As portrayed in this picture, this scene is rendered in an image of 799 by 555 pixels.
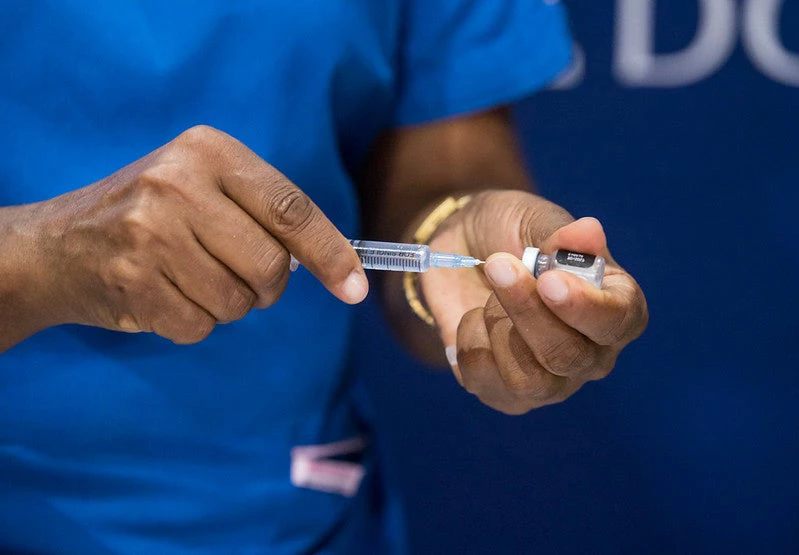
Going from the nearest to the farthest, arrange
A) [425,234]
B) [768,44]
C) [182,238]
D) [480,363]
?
[182,238] → [480,363] → [425,234] → [768,44]

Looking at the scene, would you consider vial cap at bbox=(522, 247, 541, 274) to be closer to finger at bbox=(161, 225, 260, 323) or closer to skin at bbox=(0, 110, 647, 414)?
skin at bbox=(0, 110, 647, 414)

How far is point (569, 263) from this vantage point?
527mm

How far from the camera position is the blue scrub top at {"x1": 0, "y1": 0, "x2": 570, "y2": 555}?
0.63 m

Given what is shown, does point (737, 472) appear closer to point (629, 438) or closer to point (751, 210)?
point (629, 438)

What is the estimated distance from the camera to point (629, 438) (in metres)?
1.03

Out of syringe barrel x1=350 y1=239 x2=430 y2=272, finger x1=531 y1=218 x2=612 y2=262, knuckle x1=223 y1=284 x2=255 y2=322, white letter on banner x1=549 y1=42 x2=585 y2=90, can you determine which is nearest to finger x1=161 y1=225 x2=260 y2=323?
knuckle x1=223 y1=284 x2=255 y2=322

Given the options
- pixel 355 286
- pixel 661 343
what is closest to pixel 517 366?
pixel 355 286

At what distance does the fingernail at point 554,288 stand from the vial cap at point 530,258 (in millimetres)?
52

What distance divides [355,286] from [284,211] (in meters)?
0.07

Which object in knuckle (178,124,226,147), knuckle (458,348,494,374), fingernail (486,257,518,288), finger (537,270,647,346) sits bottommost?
knuckle (458,348,494,374)

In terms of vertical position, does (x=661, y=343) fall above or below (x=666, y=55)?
below

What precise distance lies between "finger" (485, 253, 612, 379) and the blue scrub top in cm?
24

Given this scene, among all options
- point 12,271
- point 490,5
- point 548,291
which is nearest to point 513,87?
point 490,5

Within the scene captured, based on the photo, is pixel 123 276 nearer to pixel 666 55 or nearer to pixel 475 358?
pixel 475 358
